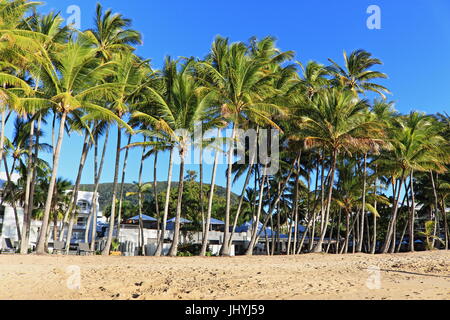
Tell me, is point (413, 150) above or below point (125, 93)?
below

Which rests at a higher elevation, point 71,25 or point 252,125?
point 71,25

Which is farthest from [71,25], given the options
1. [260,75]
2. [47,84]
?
[260,75]

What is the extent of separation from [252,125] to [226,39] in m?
4.76

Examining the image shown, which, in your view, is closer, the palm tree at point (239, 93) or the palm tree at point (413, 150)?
the palm tree at point (239, 93)

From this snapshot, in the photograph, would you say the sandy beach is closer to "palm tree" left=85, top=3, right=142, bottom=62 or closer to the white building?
"palm tree" left=85, top=3, right=142, bottom=62

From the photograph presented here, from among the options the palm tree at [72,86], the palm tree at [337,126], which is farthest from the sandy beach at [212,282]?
the palm tree at [337,126]

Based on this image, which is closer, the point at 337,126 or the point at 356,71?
the point at 337,126

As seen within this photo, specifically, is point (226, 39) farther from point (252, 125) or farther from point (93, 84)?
point (93, 84)

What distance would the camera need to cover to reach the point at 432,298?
7.77 metres

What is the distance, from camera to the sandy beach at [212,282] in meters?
8.88

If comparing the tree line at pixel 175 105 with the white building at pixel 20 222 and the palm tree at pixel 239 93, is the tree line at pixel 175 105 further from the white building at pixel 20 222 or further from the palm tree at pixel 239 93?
the white building at pixel 20 222

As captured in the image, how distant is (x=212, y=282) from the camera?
34.3ft
